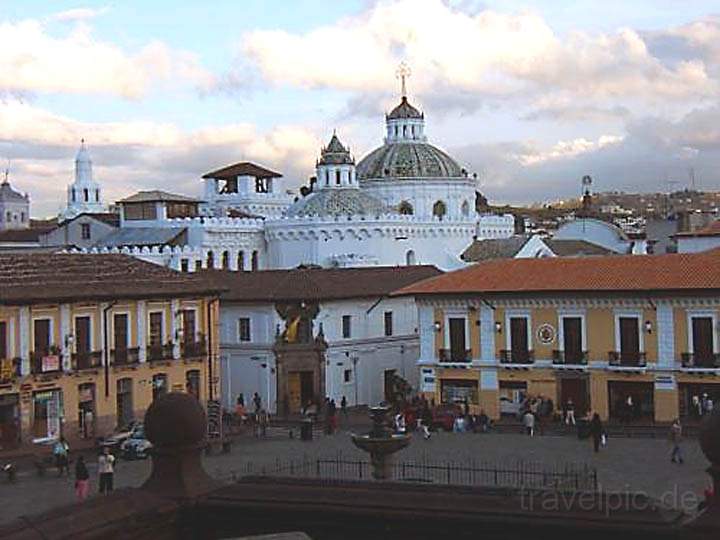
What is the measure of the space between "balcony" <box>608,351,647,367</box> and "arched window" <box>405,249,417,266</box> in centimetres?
2773

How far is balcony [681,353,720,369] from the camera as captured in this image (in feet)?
108

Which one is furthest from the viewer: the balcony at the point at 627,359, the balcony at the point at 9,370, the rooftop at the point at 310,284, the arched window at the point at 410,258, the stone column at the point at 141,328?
the arched window at the point at 410,258

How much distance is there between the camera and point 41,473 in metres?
27.9

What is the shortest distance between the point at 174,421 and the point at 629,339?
98.1 ft

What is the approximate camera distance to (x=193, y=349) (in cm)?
3747

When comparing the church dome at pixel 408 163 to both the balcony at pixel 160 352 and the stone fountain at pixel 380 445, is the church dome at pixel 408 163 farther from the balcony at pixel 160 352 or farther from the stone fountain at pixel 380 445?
the stone fountain at pixel 380 445

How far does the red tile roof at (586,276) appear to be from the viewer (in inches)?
1335

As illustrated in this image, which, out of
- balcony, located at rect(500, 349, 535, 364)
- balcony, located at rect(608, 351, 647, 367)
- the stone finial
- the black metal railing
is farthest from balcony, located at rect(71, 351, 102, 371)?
the stone finial

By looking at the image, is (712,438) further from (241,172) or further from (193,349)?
(241,172)

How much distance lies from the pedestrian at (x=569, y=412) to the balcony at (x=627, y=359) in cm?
174

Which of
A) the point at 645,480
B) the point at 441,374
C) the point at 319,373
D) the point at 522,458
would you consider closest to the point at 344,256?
the point at 319,373

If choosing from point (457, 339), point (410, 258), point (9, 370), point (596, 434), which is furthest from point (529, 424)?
point (410, 258)

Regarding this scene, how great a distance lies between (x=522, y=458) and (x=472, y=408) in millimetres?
9426

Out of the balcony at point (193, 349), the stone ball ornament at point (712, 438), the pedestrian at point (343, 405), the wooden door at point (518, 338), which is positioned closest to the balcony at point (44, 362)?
the balcony at point (193, 349)
